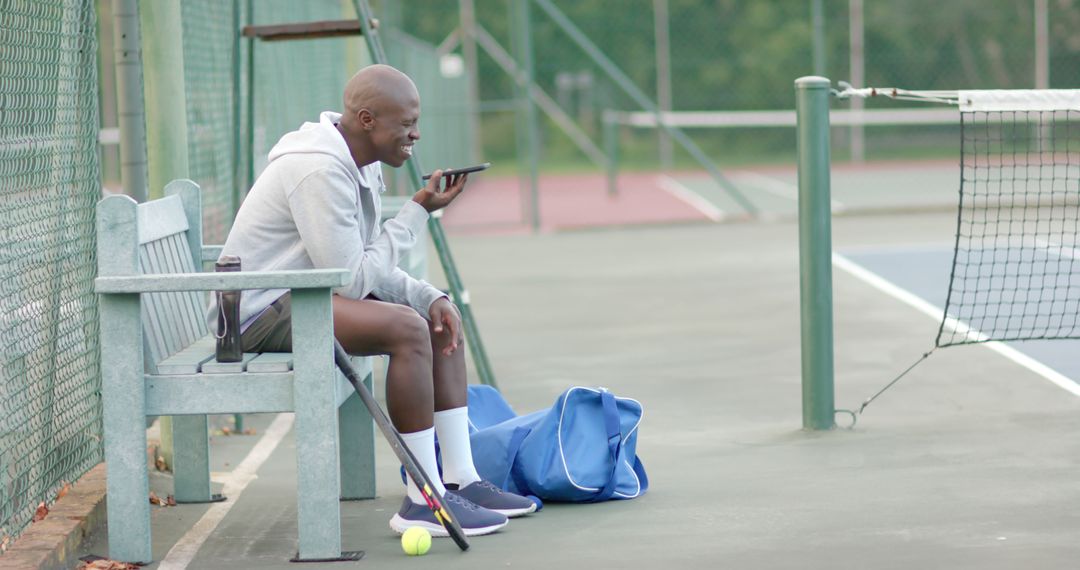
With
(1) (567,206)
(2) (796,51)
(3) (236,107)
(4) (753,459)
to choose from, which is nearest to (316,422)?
(4) (753,459)

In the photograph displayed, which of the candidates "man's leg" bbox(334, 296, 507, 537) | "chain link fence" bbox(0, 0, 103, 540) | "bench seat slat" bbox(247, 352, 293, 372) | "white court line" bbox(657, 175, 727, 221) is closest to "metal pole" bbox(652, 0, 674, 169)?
"white court line" bbox(657, 175, 727, 221)

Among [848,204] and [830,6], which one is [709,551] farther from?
[830,6]

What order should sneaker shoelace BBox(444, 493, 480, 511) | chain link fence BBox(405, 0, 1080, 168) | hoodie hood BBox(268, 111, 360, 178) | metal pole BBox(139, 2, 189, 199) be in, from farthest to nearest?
chain link fence BBox(405, 0, 1080, 168)
metal pole BBox(139, 2, 189, 199)
sneaker shoelace BBox(444, 493, 480, 511)
hoodie hood BBox(268, 111, 360, 178)

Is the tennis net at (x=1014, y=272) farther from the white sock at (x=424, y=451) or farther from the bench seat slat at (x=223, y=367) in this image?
the bench seat slat at (x=223, y=367)

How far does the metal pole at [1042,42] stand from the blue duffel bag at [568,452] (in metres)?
19.1

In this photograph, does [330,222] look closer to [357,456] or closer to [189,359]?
[189,359]

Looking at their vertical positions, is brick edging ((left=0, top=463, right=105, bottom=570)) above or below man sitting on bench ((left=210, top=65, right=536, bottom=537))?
below

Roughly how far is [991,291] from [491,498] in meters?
5.50

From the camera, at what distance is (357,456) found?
5.11 metres

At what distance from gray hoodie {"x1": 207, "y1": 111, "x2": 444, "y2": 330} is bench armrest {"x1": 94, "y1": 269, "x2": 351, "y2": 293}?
0.23 metres

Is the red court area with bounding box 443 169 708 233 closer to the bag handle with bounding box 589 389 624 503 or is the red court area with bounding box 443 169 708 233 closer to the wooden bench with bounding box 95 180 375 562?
the bag handle with bounding box 589 389 624 503

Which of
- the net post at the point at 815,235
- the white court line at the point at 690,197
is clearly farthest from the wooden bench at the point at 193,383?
the white court line at the point at 690,197

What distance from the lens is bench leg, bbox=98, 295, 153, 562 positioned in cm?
427

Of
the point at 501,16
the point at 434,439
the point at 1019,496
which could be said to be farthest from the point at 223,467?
the point at 501,16
